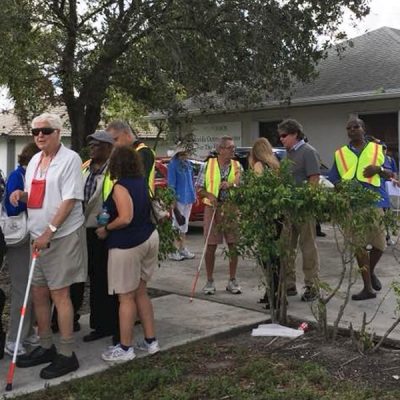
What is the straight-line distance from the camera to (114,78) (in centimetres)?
1288

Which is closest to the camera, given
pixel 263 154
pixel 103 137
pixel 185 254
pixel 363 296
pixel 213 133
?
pixel 103 137

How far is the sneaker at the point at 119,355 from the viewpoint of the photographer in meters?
4.63

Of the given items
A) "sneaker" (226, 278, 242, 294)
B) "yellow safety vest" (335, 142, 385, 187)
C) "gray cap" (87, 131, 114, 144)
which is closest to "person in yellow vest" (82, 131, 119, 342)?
"gray cap" (87, 131, 114, 144)

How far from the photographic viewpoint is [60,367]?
438 centimetres

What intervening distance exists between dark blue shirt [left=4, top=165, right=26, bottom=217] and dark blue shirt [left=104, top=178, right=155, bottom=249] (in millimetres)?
650

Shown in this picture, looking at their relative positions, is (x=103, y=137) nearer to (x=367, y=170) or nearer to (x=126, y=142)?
(x=126, y=142)

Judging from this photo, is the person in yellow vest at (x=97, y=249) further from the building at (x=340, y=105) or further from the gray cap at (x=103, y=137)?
the building at (x=340, y=105)

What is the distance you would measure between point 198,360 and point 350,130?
10.4 ft

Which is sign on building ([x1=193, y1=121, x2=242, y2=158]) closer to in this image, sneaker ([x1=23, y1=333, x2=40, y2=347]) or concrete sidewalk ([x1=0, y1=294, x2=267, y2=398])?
concrete sidewalk ([x1=0, y1=294, x2=267, y2=398])

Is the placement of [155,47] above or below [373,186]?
above

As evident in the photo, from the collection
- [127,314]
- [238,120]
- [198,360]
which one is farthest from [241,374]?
[238,120]

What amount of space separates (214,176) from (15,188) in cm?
260

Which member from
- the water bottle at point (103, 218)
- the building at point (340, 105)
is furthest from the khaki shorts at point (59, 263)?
the building at point (340, 105)

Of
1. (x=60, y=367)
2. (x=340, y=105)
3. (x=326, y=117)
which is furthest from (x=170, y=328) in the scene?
(x=326, y=117)
